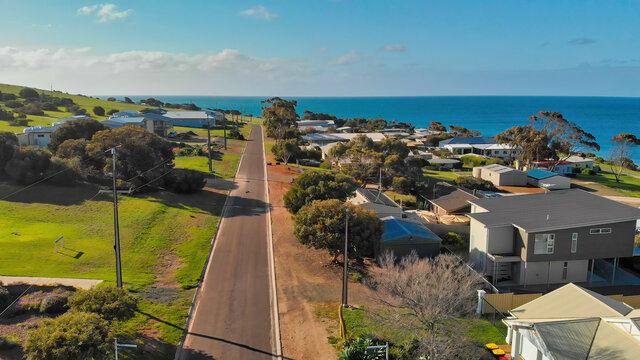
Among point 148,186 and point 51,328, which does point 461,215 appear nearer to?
point 148,186

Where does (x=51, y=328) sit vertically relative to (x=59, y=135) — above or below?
below

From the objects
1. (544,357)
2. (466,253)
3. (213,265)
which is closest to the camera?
(544,357)

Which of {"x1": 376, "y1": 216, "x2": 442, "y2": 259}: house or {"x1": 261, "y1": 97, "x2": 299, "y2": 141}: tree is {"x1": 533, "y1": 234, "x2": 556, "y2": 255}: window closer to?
{"x1": 376, "y1": 216, "x2": 442, "y2": 259}: house

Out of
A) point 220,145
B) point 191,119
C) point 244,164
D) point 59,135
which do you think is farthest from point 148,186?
point 191,119

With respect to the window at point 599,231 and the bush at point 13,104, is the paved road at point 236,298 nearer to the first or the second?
the window at point 599,231

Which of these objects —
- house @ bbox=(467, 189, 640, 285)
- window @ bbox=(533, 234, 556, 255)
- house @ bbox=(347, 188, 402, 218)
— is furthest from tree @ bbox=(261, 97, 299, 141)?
window @ bbox=(533, 234, 556, 255)

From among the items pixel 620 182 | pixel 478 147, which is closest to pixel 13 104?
pixel 478 147

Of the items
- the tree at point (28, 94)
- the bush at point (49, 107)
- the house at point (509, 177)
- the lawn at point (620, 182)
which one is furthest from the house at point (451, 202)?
the tree at point (28, 94)
